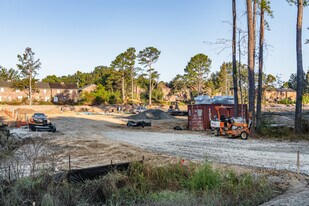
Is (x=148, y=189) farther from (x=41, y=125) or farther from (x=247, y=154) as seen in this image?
(x=41, y=125)

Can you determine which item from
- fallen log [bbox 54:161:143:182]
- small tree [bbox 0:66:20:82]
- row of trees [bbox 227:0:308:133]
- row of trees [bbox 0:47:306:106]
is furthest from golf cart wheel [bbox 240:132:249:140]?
small tree [bbox 0:66:20:82]

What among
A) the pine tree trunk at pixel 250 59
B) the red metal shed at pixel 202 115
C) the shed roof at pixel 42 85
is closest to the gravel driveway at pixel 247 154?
the pine tree trunk at pixel 250 59

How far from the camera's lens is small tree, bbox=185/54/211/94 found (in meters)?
79.9

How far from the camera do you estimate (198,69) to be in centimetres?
8081

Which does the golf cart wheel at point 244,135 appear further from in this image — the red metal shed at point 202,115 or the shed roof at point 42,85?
the shed roof at point 42,85

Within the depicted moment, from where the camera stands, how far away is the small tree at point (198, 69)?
7994 cm

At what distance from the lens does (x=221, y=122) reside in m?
20.4

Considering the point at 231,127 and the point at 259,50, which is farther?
the point at 259,50

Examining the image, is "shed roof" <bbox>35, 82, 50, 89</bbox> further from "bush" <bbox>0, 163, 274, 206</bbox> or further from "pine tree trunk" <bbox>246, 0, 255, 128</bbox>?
"bush" <bbox>0, 163, 274, 206</bbox>

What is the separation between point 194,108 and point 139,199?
2003 centimetres

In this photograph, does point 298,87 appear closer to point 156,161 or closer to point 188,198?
point 156,161

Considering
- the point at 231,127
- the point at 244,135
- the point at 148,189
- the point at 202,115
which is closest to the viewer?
the point at 148,189

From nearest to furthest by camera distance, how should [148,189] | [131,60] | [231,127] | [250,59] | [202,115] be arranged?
1. [148,189]
2. [231,127]
3. [250,59]
4. [202,115]
5. [131,60]

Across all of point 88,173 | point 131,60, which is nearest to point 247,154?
point 88,173
